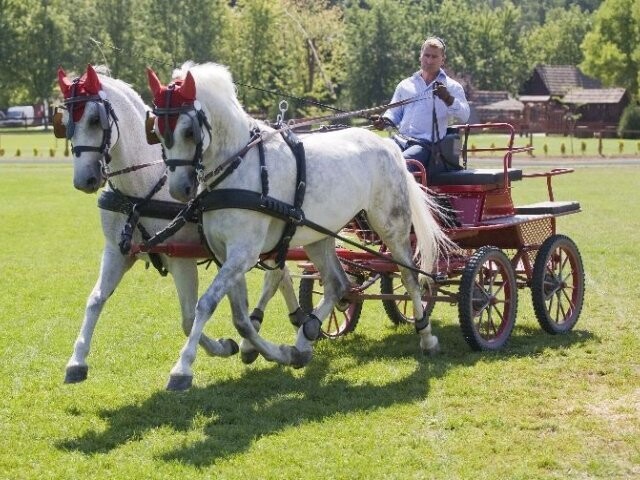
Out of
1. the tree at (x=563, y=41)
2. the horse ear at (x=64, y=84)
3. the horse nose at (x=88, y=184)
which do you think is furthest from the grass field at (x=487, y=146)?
the tree at (x=563, y=41)

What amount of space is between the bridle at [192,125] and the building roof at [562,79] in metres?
83.3

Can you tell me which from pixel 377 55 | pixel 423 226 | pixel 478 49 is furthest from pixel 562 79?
pixel 423 226

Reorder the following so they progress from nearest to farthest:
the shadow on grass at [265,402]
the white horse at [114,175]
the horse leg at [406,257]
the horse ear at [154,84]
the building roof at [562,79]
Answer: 1. the shadow on grass at [265,402]
2. the horse ear at [154,84]
3. the white horse at [114,175]
4. the horse leg at [406,257]
5. the building roof at [562,79]

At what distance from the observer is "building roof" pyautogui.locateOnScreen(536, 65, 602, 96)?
88312 millimetres

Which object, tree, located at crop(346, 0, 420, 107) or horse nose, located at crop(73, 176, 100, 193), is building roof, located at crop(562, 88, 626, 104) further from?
horse nose, located at crop(73, 176, 100, 193)

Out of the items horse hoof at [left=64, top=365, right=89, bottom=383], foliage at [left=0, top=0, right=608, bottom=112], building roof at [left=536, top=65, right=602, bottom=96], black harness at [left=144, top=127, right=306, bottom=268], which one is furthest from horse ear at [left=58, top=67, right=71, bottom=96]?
building roof at [left=536, top=65, right=602, bottom=96]

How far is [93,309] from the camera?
724 centimetres

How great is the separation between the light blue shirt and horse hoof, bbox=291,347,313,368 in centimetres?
251

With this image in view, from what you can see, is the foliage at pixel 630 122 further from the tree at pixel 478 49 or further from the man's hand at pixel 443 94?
the man's hand at pixel 443 94

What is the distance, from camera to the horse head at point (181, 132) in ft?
21.4

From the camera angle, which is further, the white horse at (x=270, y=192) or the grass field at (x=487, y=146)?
the grass field at (x=487, y=146)

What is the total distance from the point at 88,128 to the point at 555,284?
4.70m

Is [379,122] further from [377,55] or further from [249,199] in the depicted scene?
[377,55]

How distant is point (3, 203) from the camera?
82.7 ft
